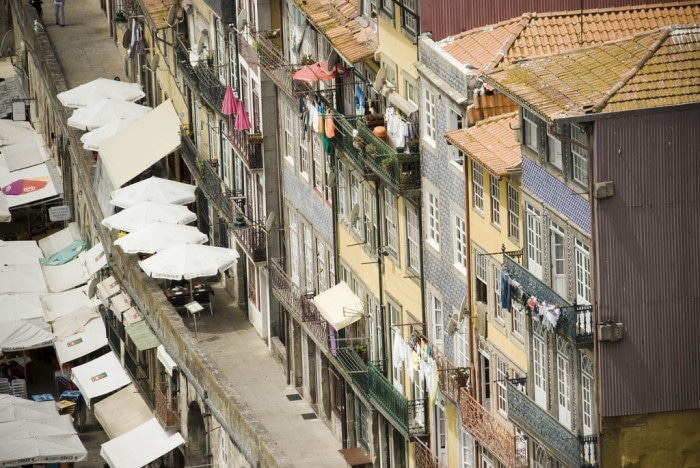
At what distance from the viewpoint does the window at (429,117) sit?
5819 centimetres

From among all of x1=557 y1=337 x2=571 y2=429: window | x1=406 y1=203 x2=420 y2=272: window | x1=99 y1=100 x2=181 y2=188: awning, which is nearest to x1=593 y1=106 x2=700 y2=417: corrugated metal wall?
x1=557 y1=337 x2=571 y2=429: window

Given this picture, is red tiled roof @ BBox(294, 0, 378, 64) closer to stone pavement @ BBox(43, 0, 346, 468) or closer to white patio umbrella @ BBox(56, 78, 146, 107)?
stone pavement @ BBox(43, 0, 346, 468)

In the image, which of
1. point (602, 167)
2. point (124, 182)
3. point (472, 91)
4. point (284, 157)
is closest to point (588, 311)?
point (602, 167)

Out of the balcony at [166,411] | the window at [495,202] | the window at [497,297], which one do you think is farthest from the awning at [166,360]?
the window at [495,202]

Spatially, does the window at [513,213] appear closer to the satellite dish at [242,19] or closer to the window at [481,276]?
the window at [481,276]

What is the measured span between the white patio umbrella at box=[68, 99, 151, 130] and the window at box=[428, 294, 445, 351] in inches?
1414

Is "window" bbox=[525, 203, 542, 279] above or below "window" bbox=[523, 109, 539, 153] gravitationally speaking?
below

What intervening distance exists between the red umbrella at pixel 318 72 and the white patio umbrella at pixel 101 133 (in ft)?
87.5

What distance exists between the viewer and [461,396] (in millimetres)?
57812

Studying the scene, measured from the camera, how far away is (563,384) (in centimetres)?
5150

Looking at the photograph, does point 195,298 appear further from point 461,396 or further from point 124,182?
point 461,396

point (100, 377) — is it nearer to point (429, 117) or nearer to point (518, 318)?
point (429, 117)

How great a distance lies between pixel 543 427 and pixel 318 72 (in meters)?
18.3

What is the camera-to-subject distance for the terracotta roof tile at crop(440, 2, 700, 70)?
5491 cm
